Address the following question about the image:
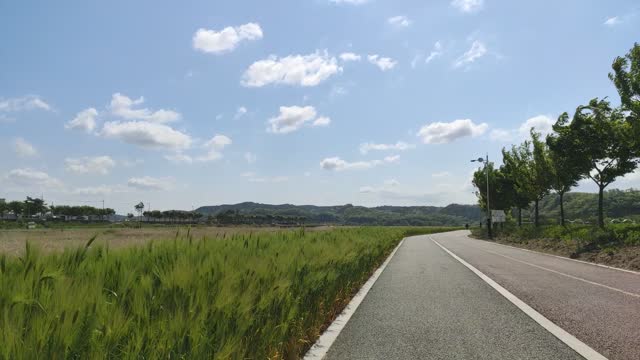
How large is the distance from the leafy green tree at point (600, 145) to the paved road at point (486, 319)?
17868mm

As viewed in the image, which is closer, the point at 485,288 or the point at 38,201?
the point at 485,288

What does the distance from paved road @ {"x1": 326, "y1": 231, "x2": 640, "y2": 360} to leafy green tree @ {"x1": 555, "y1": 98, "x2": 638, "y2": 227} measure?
17.9 m

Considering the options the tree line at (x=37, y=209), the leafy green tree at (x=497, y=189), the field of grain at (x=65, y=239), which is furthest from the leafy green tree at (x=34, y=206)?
the field of grain at (x=65, y=239)

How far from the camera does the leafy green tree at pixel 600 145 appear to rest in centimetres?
3023

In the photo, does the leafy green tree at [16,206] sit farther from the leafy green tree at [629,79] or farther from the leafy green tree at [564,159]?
the leafy green tree at [629,79]

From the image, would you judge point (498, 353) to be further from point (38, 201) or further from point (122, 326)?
point (38, 201)

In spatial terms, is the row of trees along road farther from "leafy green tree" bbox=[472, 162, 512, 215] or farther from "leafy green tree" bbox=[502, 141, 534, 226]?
"leafy green tree" bbox=[472, 162, 512, 215]

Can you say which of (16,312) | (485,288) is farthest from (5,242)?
(485,288)

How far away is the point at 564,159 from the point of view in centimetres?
3731

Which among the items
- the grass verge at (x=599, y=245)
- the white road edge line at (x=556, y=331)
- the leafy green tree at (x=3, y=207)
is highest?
the leafy green tree at (x=3, y=207)

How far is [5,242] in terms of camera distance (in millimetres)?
4930

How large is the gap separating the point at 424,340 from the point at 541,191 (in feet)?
156

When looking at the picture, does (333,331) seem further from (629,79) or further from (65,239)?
(629,79)

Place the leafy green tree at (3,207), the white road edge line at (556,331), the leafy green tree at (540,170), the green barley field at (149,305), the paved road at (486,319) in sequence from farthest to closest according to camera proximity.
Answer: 1. the leafy green tree at (3,207)
2. the leafy green tree at (540,170)
3. the paved road at (486,319)
4. the white road edge line at (556,331)
5. the green barley field at (149,305)
